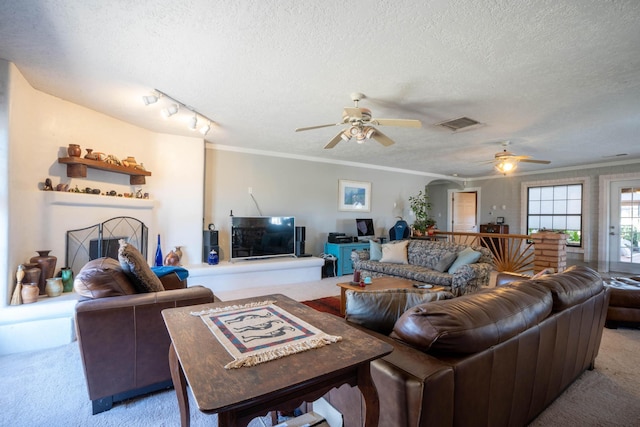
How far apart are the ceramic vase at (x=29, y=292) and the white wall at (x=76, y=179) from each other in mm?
93

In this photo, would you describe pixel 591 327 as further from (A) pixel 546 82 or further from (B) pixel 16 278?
(B) pixel 16 278

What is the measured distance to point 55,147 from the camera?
3.17 metres

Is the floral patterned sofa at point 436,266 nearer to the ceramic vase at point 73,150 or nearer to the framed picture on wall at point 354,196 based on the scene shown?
the framed picture on wall at point 354,196

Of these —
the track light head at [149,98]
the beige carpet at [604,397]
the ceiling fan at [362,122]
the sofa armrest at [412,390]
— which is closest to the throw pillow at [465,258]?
the beige carpet at [604,397]

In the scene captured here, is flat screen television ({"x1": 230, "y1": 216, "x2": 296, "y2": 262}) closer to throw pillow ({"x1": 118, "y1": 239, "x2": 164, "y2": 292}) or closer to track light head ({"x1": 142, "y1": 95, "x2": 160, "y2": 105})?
track light head ({"x1": 142, "y1": 95, "x2": 160, "y2": 105})

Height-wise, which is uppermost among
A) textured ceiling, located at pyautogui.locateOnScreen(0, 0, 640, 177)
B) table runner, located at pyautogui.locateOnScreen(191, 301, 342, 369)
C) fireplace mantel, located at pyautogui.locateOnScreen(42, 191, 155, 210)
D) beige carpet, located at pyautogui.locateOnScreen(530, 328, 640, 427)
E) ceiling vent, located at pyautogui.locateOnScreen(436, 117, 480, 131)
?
textured ceiling, located at pyautogui.locateOnScreen(0, 0, 640, 177)

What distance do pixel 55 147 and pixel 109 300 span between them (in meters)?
2.41

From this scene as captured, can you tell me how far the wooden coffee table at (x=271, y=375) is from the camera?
73 cm

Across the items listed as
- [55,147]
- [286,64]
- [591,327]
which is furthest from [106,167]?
Answer: [591,327]

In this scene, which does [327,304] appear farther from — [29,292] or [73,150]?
[73,150]

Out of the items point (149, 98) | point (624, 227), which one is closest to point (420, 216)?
point (624, 227)

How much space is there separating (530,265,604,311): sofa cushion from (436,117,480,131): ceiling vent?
6.91ft

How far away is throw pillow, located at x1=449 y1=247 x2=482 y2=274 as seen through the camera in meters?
3.89

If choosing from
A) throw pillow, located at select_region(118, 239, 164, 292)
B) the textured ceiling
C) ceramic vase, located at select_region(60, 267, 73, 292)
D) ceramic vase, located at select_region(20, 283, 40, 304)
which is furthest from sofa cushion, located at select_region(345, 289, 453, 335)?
ceramic vase, located at select_region(60, 267, 73, 292)
